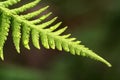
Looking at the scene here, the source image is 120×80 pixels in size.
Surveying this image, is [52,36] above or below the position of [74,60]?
above

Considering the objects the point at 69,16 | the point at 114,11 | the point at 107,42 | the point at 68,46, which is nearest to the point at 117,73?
the point at 107,42

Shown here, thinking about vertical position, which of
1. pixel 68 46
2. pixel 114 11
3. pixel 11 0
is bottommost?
pixel 114 11

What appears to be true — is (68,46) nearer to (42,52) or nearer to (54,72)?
(54,72)

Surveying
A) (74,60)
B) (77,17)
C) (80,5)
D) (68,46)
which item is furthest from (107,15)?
(68,46)

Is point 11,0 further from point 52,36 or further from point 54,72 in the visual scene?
point 54,72

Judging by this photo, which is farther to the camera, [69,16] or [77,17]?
[77,17]

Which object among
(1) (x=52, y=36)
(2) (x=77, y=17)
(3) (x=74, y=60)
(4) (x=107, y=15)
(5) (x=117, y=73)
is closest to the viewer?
(1) (x=52, y=36)

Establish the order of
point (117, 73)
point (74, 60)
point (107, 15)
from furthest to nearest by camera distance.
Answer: point (107, 15), point (74, 60), point (117, 73)

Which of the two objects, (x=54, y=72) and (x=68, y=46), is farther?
(x=54, y=72)

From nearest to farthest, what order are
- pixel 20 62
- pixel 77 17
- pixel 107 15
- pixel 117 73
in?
pixel 117 73 → pixel 107 15 → pixel 20 62 → pixel 77 17
